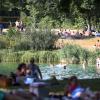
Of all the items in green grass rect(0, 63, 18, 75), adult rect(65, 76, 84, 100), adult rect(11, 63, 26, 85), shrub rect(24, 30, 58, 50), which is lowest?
green grass rect(0, 63, 18, 75)

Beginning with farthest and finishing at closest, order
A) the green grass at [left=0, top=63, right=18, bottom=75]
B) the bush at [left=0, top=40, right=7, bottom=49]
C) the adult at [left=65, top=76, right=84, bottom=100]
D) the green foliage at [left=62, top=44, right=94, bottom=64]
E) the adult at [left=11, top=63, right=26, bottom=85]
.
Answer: the bush at [left=0, top=40, right=7, bottom=49] → the green foliage at [left=62, top=44, right=94, bottom=64] → the green grass at [left=0, top=63, right=18, bottom=75] → the adult at [left=11, top=63, right=26, bottom=85] → the adult at [left=65, top=76, right=84, bottom=100]

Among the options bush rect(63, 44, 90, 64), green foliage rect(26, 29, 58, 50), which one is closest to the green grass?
bush rect(63, 44, 90, 64)

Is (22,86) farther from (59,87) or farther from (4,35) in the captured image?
(4,35)

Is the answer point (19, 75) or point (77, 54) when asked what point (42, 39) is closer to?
point (77, 54)

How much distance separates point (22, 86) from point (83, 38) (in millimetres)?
41496

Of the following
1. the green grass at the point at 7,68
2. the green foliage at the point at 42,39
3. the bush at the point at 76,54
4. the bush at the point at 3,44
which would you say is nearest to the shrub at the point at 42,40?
the green foliage at the point at 42,39

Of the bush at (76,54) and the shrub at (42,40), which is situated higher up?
the shrub at (42,40)

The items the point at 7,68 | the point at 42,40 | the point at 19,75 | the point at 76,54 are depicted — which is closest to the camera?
the point at 19,75

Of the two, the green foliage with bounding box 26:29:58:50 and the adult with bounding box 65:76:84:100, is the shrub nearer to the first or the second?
the green foliage with bounding box 26:29:58:50

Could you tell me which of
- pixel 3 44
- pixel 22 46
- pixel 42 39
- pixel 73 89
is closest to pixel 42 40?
pixel 42 39

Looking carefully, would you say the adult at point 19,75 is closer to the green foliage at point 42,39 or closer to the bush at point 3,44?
the green foliage at point 42,39

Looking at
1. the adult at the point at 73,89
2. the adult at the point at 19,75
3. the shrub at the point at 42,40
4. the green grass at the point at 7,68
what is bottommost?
the green grass at the point at 7,68

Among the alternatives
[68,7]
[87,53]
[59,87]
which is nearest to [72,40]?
[87,53]

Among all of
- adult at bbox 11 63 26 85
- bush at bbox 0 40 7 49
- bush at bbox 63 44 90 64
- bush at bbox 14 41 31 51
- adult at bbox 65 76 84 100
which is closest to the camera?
adult at bbox 65 76 84 100
